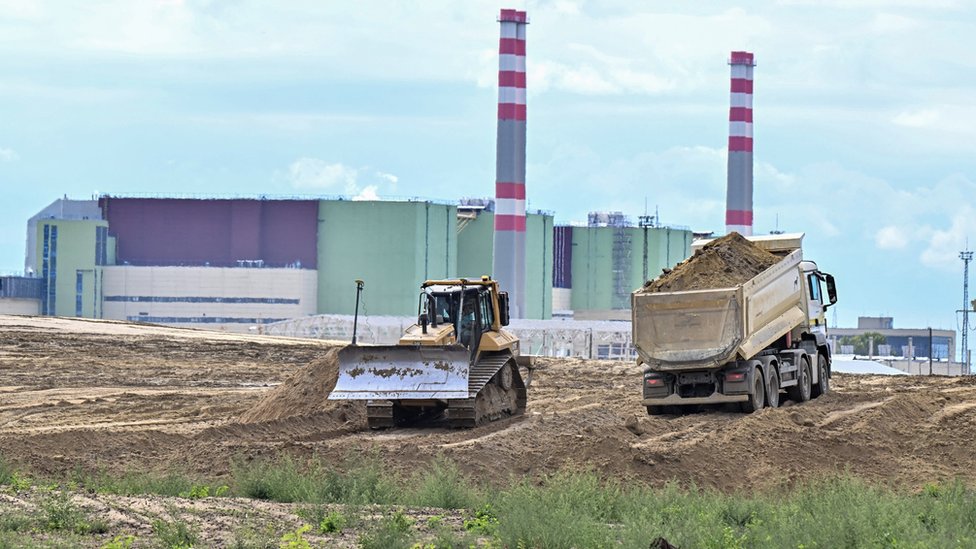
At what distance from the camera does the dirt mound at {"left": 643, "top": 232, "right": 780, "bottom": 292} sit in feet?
79.0

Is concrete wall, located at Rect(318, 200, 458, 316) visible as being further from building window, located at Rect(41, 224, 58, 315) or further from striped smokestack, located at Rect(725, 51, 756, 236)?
striped smokestack, located at Rect(725, 51, 756, 236)

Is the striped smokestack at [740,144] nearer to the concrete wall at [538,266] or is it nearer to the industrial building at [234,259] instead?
the concrete wall at [538,266]

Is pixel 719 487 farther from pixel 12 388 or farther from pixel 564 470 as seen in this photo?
pixel 12 388

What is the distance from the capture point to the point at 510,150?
235 ft

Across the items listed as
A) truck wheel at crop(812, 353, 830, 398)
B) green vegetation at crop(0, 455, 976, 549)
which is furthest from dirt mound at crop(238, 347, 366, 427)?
truck wheel at crop(812, 353, 830, 398)

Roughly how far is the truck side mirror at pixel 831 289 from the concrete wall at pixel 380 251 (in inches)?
2221

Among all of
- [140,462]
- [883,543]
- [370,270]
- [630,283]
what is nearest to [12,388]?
[140,462]

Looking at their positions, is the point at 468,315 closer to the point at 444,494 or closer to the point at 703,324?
the point at 703,324

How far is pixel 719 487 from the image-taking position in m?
17.6

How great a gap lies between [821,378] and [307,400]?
961 centimetres

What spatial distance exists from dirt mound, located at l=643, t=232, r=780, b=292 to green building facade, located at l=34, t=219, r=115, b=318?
205 ft

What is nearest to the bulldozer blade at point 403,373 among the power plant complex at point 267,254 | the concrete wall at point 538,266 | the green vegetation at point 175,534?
the green vegetation at point 175,534

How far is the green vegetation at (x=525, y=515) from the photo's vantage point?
38.3 ft

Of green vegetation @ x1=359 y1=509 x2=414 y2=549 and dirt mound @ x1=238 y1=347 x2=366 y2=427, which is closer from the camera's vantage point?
green vegetation @ x1=359 y1=509 x2=414 y2=549
